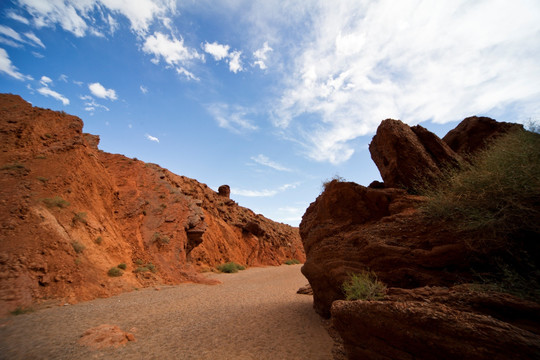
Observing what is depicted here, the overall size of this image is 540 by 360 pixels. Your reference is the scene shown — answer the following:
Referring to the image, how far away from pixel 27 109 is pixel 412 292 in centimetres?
2131

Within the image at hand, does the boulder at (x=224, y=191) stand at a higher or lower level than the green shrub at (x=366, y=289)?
higher

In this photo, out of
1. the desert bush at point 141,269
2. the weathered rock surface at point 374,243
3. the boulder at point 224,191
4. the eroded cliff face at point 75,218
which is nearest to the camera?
the weathered rock surface at point 374,243

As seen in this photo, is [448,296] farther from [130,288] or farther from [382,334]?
[130,288]

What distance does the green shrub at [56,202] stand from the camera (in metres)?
10.4

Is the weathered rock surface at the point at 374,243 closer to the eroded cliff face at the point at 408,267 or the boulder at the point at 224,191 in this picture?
the eroded cliff face at the point at 408,267

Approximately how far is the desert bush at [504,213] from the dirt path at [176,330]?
10.8ft

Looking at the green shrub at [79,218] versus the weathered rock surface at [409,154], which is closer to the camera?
the weathered rock surface at [409,154]

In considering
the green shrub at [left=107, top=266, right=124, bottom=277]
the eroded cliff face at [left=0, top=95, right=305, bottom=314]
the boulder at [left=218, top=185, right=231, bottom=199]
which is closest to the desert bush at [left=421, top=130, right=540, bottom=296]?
the eroded cliff face at [left=0, top=95, right=305, bottom=314]

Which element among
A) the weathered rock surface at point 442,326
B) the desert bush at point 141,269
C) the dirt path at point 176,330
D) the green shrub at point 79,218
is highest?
the green shrub at point 79,218

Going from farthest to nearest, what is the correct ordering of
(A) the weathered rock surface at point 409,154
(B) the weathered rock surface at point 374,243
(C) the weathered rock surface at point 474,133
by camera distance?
(C) the weathered rock surface at point 474,133 → (A) the weathered rock surface at point 409,154 → (B) the weathered rock surface at point 374,243

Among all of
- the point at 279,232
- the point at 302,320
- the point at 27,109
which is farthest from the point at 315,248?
the point at 279,232

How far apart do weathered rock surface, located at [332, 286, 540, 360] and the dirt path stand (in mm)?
1645

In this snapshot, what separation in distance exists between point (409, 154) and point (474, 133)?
266 cm

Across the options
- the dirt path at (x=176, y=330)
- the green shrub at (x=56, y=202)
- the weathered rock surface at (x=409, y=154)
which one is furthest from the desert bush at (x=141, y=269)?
the weathered rock surface at (x=409, y=154)
